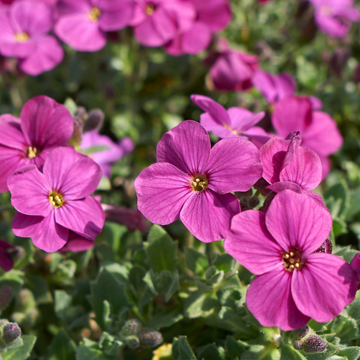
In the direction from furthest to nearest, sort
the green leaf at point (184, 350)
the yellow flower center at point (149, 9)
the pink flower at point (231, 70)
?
the pink flower at point (231, 70) < the yellow flower center at point (149, 9) < the green leaf at point (184, 350)

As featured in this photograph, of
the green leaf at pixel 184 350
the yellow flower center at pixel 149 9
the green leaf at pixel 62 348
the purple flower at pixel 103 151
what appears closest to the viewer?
the green leaf at pixel 184 350

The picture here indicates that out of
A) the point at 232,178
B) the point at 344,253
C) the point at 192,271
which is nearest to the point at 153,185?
the point at 232,178

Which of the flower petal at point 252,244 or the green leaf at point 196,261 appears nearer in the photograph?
the flower petal at point 252,244

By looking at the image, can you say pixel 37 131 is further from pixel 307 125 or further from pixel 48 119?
pixel 307 125

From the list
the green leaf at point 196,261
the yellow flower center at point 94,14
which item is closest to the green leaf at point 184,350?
the green leaf at point 196,261

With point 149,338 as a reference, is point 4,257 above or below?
above

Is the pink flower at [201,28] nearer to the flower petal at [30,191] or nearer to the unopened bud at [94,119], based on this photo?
the unopened bud at [94,119]

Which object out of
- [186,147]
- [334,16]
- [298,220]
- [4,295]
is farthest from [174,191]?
[334,16]
